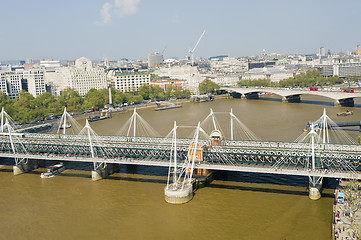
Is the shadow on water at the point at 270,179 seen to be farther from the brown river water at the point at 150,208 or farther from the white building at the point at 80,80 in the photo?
the white building at the point at 80,80

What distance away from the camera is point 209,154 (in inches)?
563

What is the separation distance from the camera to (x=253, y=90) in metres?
45.1

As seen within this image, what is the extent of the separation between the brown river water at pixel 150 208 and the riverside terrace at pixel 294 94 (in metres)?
23.1

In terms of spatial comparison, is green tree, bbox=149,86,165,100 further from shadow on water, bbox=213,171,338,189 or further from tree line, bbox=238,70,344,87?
shadow on water, bbox=213,171,338,189

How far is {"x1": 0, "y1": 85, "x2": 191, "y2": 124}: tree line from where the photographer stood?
105ft

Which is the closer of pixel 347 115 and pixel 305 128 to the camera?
pixel 305 128

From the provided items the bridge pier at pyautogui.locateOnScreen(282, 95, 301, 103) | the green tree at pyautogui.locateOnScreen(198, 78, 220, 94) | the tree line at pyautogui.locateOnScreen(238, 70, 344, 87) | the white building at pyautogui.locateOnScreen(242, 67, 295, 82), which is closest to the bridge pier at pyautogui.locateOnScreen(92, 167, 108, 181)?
the bridge pier at pyautogui.locateOnScreen(282, 95, 301, 103)

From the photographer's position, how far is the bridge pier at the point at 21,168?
17.0 metres

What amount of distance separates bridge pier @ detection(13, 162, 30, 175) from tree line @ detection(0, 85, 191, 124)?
14.6 m

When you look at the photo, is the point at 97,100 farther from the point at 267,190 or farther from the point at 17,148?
the point at 267,190

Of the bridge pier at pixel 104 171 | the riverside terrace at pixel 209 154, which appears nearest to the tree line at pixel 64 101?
the riverside terrace at pixel 209 154

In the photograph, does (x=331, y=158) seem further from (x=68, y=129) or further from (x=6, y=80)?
(x=6, y=80)

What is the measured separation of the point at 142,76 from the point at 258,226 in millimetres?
44086

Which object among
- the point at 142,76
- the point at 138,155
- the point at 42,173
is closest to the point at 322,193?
the point at 138,155
